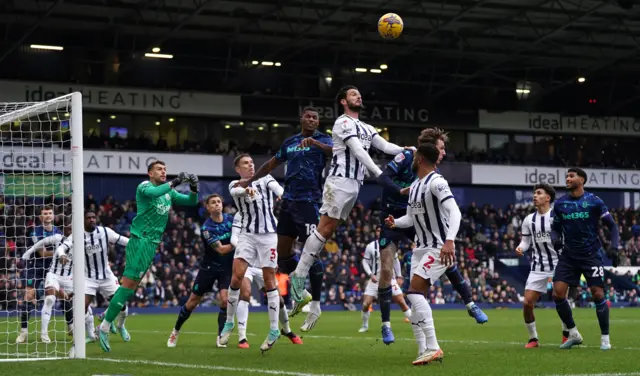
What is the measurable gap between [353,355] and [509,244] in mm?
36708

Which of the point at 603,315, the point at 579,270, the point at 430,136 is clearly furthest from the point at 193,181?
the point at 603,315

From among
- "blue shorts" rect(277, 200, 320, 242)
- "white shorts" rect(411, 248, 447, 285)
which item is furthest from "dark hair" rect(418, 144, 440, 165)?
"blue shorts" rect(277, 200, 320, 242)

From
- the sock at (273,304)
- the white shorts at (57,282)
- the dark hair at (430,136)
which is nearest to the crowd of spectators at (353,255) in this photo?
the white shorts at (57,282)

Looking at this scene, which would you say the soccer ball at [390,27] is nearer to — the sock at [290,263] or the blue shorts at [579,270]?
the sock at [290,263]

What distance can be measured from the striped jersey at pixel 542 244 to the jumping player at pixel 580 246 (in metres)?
1.27

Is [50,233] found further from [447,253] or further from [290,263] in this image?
[447,253]

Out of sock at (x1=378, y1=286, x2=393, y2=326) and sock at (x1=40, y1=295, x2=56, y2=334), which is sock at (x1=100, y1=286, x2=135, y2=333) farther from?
sock at (x1=40, y1=295, x2=56, y2=334)

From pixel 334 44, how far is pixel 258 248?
1282 inches

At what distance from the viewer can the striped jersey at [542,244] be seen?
51.2 feet

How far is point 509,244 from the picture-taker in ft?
159

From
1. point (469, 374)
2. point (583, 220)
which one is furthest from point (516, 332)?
point (469, 374)

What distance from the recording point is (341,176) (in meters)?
12.6

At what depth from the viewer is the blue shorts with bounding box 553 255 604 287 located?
1398 centimetres

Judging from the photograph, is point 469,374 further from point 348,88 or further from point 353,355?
point 348,88
